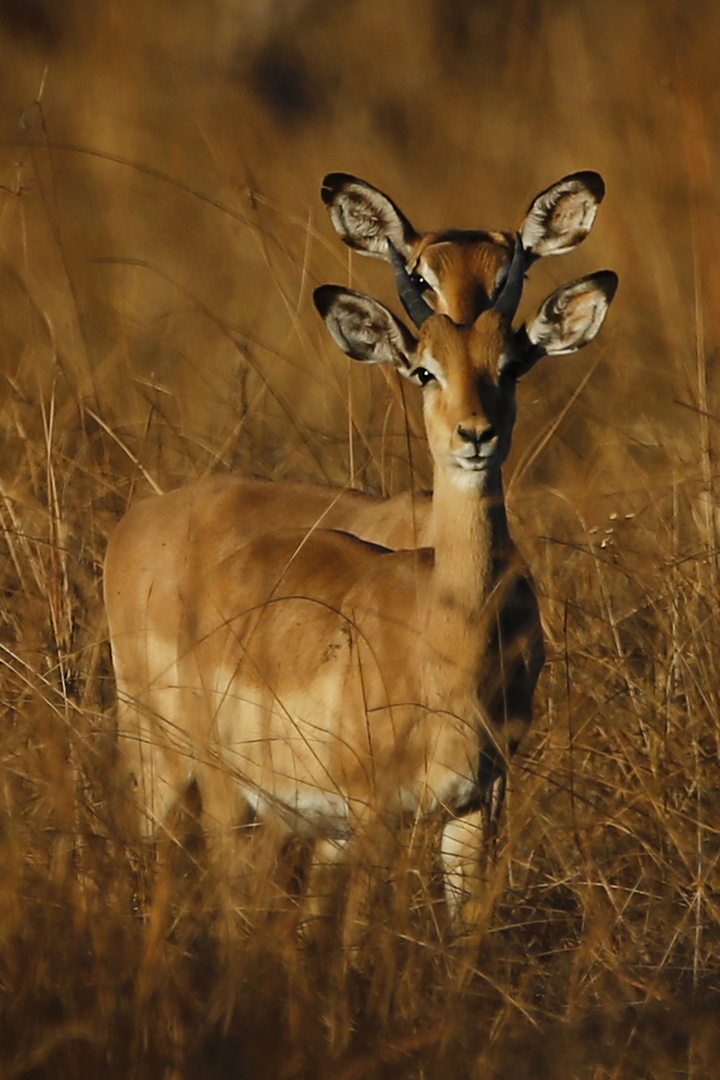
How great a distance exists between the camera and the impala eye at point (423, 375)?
4.65m

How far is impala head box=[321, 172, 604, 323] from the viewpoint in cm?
625

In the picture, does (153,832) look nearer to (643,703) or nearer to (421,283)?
(643,703)

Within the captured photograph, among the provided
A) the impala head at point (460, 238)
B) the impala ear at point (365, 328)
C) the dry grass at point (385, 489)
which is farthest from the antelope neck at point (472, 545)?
the impala head at point (460, 238)

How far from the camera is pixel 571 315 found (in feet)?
16.2

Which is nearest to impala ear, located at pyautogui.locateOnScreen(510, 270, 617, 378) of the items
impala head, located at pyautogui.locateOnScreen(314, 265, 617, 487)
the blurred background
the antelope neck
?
impala head, located at pyautogui.locateOnScreen(314, 265, 617, 487)

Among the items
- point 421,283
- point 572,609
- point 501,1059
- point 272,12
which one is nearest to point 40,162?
point 272,12

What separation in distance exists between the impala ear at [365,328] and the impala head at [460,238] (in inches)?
49.0

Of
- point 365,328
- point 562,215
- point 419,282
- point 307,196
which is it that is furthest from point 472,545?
point 307,196

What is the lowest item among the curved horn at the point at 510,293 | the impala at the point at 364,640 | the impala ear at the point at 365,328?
the impala at the point at 364,640

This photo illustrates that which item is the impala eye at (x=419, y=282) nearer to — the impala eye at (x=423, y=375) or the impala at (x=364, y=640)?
the impala at (x=364, y=640)

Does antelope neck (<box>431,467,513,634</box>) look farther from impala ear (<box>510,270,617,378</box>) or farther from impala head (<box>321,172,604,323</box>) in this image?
impala head (<box>321,172,604,323</box>)

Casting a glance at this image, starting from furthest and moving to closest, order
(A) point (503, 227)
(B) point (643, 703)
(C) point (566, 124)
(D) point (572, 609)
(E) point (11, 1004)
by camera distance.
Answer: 1. (C) point (566, 124)
2. (A) point (503, 227)
3. (D) point (572, 609)
4. (B) point (643, 703)
5. (E) point (11, 1004)

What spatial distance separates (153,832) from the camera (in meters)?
4.79

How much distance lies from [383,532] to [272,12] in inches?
457
